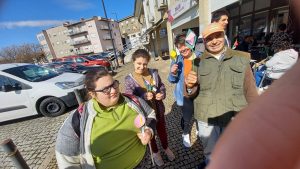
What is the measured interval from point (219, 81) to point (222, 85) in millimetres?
53

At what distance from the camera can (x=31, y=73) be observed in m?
5.78

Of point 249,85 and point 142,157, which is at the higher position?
point 249,85

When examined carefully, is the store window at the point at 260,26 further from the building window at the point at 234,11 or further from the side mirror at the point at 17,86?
the side mirror at the point at 17,86

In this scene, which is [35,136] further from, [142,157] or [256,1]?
[256,1]

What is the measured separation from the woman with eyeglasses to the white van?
4190 mm

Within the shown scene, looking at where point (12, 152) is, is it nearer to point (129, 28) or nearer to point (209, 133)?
point (209, 133)

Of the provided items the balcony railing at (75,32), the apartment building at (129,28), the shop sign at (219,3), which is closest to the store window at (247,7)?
the shop sign at (219,3)

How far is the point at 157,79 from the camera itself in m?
2.66

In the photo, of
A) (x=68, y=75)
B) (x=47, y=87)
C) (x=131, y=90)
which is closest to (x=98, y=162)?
(x=131, y=90)

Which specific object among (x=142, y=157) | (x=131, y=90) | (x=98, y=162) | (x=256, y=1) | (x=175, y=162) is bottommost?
(x=175, y=162)

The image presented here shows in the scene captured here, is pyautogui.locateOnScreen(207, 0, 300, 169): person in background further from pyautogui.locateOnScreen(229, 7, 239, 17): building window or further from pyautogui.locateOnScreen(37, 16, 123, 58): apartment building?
pyautogui.locateOnScreen(37, 16, 123, 58): apartment building

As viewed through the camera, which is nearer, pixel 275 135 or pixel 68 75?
pixel 275 135

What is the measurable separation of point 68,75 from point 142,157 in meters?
5.28

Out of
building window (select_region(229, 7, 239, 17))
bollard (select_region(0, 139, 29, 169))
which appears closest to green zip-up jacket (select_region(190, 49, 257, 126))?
bollard (select_region(0, 139, 29, 169))
